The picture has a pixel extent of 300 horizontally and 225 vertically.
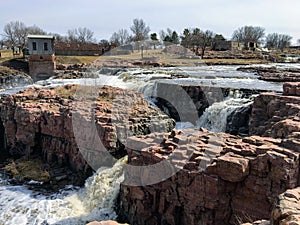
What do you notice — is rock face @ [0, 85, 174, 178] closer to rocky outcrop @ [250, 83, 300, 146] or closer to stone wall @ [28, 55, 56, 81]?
rocky outcrop @ [250, 83, 300, 146]

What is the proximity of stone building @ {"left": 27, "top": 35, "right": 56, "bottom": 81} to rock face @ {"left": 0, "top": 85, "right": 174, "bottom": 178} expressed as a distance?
75.5ft

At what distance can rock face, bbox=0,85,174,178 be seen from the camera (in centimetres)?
1694

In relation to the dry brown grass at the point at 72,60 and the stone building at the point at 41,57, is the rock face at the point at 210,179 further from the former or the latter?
the dry brown grass at the point at 72,60

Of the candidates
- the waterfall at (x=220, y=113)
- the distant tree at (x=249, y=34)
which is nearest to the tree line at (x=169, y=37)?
the distant tree at (x=249, y=34)

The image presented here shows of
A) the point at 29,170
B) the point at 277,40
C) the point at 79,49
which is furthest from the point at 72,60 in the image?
the point at 277,40

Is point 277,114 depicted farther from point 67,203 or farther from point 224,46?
point 224,46

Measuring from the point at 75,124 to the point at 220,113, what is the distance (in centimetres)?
877

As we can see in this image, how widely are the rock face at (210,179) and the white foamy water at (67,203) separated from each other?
161 centimetres

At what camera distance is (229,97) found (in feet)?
74.4

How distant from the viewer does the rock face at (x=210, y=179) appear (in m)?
9.88

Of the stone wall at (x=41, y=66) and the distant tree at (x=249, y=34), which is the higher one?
the distant tree at (x=249, y=34)

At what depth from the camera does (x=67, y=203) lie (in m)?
14.6

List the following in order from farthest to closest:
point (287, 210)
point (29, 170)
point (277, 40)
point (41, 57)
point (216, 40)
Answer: point (277, 40)
point (216, 40)
point (41, 57)
point (29, 170)
point (287, 210)

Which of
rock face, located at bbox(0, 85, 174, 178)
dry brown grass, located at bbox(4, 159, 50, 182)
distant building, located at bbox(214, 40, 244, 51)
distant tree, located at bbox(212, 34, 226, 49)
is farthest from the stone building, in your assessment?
distant building, located at bbox(214, 40, 244, 51)
